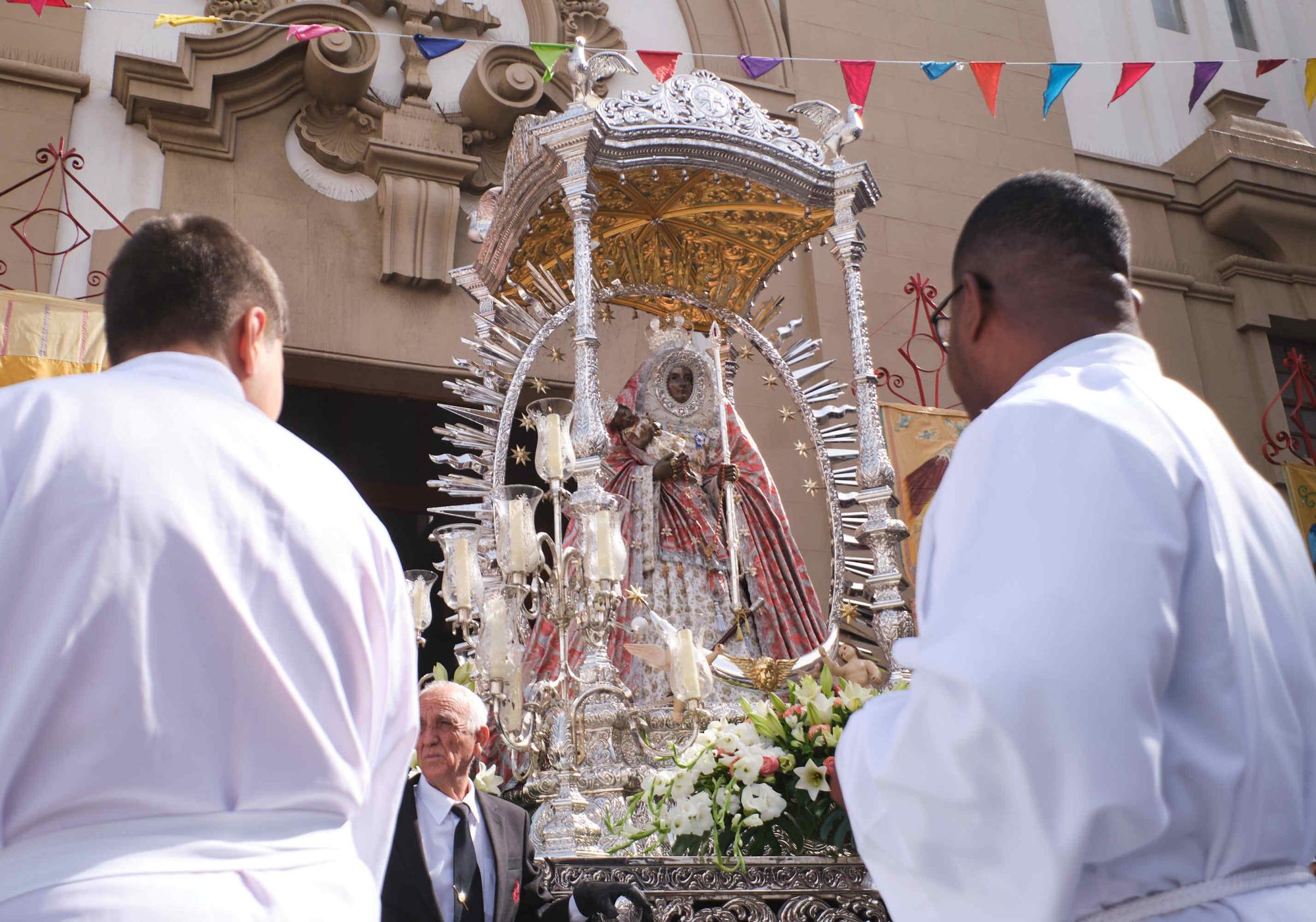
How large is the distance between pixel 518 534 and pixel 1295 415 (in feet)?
24.8

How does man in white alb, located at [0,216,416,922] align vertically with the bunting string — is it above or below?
below

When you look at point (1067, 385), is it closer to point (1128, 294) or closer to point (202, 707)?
point (1128, 294)

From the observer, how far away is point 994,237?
75.7 inches

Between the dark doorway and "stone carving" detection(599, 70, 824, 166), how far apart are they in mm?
3126

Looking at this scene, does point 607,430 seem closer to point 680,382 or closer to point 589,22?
point 680,382

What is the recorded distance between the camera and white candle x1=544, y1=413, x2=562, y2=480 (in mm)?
4504

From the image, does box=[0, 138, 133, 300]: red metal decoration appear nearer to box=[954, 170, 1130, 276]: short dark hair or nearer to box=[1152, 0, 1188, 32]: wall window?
box=[954, 170, 1130, 276]: short dark hair

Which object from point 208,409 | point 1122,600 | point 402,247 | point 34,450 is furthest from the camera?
point 402,247

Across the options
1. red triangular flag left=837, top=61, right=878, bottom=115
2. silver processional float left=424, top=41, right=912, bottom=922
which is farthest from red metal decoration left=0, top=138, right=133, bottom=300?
red triangular flag left=837, top=61, right=878, bottom=115

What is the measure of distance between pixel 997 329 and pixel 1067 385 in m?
0.27

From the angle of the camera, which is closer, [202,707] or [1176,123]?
[202,707]

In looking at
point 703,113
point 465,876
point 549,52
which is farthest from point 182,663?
point 549,52

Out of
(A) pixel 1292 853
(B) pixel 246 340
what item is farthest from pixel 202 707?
(A) pixel 1292 853

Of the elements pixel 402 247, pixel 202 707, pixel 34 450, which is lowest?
pixel 202 707
